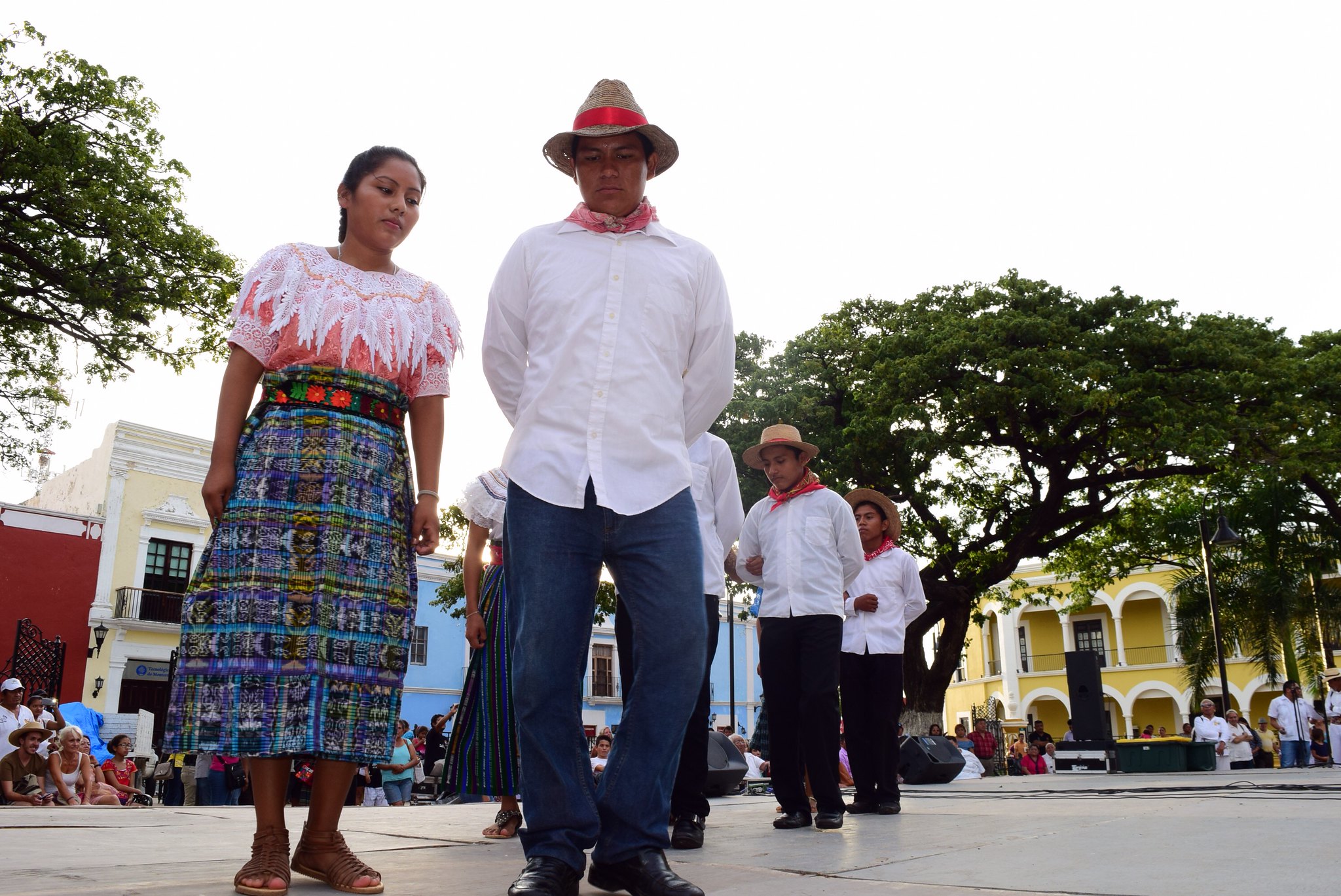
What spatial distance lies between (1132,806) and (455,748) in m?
3.20

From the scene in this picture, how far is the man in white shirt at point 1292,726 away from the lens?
18125 millimetres

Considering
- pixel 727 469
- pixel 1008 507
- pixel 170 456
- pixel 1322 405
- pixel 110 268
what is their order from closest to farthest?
pixel 727 469 < pixel 110 268 < pixel 1322 405 < pixel 1008 507 < pixel 170 456

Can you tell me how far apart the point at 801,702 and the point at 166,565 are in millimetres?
27692

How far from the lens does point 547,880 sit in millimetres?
2195

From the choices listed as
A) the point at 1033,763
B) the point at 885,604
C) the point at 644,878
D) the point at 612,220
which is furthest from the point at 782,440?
the point at 1033,763

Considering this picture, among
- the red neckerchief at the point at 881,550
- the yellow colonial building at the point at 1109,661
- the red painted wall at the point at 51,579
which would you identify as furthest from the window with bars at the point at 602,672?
the red neckerchief at the point at 881,550

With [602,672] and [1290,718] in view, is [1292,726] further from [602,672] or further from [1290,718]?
[602,672]

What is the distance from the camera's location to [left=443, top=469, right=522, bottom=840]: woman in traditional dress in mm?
4230

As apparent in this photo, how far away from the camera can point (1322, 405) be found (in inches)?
744

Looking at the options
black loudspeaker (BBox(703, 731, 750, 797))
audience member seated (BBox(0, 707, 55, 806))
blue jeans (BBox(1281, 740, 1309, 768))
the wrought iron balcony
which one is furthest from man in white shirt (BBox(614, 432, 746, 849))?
the wrought iron balcony

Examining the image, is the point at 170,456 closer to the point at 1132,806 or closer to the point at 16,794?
the point at 16,794

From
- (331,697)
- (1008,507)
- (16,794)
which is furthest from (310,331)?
(1008,507)

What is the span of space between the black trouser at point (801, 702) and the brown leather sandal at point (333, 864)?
261 cm

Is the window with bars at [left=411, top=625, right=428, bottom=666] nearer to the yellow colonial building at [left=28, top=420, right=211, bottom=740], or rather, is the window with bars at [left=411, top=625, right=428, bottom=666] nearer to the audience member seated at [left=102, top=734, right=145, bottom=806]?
the yellow colonial building at [left=28, top=420, right=211, bottom=740]
